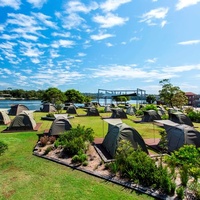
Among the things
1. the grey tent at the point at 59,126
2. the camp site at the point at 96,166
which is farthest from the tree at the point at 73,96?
the camp site at the point at 96,166

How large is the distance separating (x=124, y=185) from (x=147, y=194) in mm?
976

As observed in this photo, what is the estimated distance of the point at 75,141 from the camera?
1116cm

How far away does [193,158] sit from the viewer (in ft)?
23.0

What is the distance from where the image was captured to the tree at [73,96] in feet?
200

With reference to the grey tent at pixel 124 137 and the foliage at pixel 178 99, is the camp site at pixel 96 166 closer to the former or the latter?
the grey tent at pixel 124 137

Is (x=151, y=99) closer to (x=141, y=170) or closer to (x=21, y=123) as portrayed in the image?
(x=21, y=123)

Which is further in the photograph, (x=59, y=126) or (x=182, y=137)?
(x=59, y=126)

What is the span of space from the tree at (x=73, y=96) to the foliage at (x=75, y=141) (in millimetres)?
48381

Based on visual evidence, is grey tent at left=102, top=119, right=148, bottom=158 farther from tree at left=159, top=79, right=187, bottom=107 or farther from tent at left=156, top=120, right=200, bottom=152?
tree at left=159, top=79, right=187, bottom=107

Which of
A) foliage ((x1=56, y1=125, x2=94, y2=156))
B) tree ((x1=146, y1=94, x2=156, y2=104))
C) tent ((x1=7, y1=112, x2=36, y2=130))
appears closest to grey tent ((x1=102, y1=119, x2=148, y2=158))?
foliage ((x1=56, y1=125, x2=94, y2=156))

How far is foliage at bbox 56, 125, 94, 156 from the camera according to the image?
1081 cm

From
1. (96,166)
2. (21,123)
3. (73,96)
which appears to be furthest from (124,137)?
(73,96)

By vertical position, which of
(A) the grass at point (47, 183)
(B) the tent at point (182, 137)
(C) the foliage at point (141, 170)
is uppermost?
(B) the tent at point (182, 137)

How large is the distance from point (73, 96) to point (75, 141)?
1988 inches
